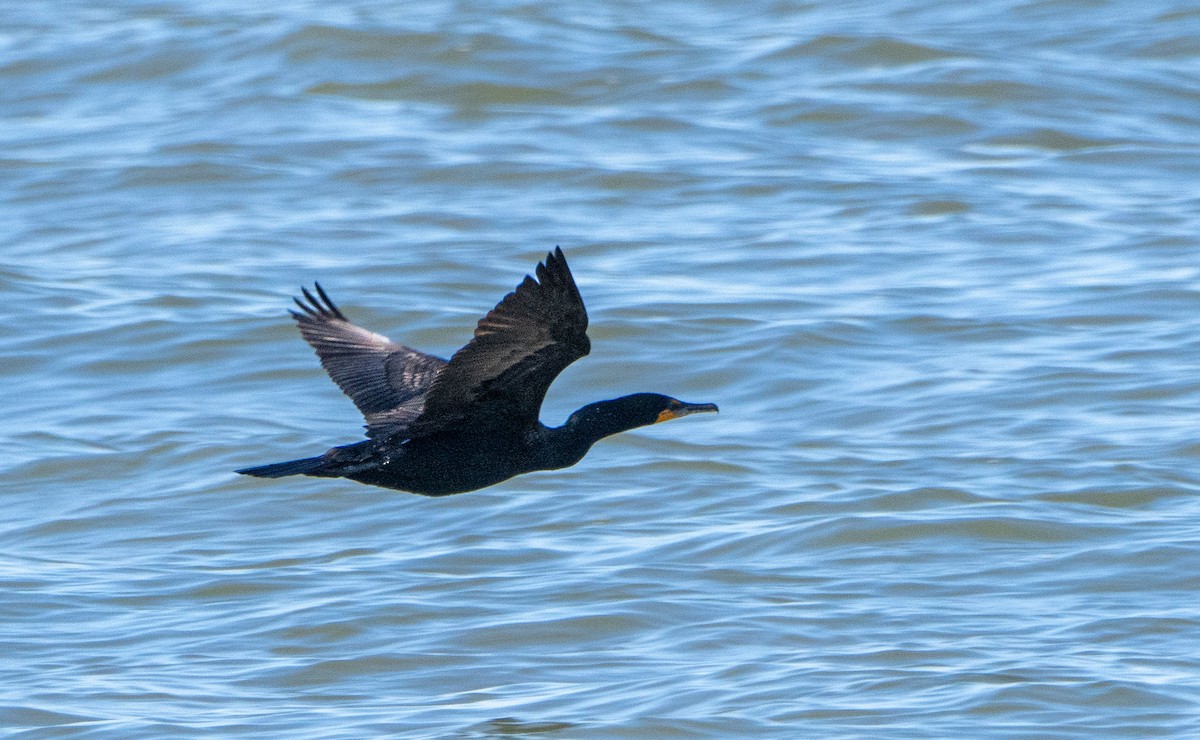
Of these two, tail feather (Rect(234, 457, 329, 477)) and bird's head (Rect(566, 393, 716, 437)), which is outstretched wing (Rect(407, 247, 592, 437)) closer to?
bird's head (Rect(566, 393, 716, 437))

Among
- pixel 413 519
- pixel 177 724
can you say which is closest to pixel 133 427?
pixel 413 519

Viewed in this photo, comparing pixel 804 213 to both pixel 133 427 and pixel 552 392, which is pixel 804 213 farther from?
pixel 133 427

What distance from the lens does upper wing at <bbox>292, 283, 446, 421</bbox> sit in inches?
276

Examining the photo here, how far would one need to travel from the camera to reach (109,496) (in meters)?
8.69

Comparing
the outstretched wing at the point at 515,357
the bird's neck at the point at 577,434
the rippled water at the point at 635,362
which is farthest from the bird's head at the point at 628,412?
the rippled water at the point at 635,362

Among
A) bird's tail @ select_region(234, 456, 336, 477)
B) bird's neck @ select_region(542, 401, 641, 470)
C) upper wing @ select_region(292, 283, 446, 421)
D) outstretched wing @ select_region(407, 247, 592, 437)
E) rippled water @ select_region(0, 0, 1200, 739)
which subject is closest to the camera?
outstretched wing @ select_region(407, 247, 592, 437)

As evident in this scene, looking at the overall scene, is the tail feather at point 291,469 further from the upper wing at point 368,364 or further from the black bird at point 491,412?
the upper wing at point 368,364

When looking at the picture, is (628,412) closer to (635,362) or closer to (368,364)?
(368,364)

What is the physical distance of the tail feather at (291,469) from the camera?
588 cm

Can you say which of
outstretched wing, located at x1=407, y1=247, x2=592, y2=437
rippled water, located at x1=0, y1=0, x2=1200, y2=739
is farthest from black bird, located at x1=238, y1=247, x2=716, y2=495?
rippled water, located at x1=0, y1=0, x2=1200, y2=739

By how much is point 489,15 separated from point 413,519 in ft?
33.1

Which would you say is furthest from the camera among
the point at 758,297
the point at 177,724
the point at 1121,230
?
the point at 1121,230

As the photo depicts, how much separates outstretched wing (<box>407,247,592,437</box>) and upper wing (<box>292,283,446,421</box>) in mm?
497

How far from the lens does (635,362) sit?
10.2 m
